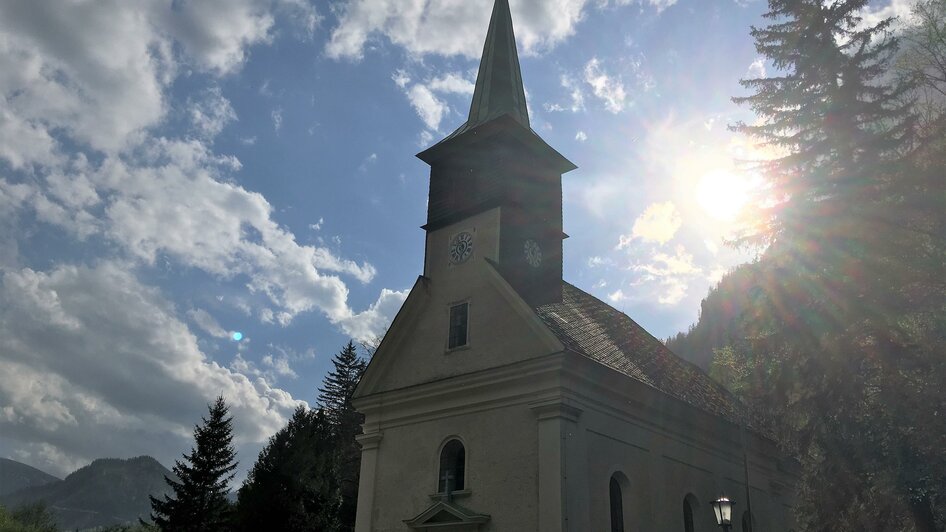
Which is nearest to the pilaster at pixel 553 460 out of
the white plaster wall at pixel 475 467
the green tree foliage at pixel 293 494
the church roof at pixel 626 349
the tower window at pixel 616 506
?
the white plaster wall at pixel 475 467

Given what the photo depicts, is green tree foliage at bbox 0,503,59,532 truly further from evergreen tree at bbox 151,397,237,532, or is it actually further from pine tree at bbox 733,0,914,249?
pine tree at bbox 733,0,914,249

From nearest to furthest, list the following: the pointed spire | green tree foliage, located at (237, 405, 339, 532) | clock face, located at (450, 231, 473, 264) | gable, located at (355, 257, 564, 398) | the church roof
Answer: gable, located at (355, 257, 564, 398), the church roof, clock face, located at (450, 231, 473, 264), the pointed spire, green tree foliage, located at (237, 405, 339, 532)

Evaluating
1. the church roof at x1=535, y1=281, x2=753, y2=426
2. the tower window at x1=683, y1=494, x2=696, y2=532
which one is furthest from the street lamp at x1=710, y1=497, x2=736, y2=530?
the tower window at x1=683, y1=494, x2=696, y2=532

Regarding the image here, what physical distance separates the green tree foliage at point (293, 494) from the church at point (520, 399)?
13699mm

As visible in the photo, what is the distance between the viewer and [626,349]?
72.7 feet

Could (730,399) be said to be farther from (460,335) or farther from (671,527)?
(460,335)

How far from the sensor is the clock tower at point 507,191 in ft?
70.0

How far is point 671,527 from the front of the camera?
63.9 feet

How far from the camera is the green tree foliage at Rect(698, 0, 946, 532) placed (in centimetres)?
1509

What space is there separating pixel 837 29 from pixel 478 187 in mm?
10514

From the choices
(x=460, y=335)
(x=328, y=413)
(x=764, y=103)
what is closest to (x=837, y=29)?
(x=764, y=103)

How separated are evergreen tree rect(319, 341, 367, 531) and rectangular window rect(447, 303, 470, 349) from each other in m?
16.1

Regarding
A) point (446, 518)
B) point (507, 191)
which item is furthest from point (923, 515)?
point (507, 191)

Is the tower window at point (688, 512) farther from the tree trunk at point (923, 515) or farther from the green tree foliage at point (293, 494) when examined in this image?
the green tree foliage at point (293, 494)
